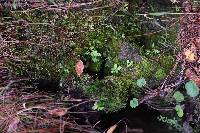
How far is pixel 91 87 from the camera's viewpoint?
2898mm

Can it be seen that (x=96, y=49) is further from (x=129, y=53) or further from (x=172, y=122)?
(x=172, y=122)

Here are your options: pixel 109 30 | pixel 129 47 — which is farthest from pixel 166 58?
pixel 109 30

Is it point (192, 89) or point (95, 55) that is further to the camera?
point (95, 55)

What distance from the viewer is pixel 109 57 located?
2908 mm

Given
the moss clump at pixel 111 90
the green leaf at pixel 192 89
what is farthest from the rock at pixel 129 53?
the green leaf at pixel 192 89

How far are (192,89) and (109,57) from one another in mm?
677

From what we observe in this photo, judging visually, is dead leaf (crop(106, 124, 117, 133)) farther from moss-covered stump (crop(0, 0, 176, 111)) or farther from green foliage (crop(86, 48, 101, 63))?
green foliage (crop(86, 48, 101, 63))

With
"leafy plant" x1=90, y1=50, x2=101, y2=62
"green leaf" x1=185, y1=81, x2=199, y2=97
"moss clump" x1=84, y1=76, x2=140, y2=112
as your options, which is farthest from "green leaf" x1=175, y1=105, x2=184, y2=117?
"leafy plant" x1=90, y1=50, x2=101, y2=62

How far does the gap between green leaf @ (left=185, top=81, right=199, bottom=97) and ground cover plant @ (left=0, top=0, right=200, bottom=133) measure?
2.7 inches

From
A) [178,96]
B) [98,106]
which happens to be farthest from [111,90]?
[178,96]

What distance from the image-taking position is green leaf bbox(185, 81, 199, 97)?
9.11 ft

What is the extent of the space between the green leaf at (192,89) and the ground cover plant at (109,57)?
0.07 metres

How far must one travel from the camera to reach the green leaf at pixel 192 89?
9.11ft

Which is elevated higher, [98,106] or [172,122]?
[98,106]
